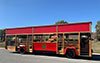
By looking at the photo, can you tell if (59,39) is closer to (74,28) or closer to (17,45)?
(74,28)

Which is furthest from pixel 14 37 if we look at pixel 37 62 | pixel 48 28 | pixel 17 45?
pixel 37 62

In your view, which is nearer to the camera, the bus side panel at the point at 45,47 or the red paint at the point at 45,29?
the bus side panel at the point at 45,47

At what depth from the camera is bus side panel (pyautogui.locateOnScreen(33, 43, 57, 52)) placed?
76.9ft

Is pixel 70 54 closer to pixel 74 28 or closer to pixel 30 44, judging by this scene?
pixel 74 28

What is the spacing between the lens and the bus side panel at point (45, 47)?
23.4 metres

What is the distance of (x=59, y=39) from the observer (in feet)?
75.5

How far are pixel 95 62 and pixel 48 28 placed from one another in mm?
7216

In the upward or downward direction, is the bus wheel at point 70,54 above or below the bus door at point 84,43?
below

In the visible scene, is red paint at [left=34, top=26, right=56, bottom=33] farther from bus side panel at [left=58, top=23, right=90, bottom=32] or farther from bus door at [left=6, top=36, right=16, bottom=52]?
bus door at [left=6, top=36, right=16, bottom=52]

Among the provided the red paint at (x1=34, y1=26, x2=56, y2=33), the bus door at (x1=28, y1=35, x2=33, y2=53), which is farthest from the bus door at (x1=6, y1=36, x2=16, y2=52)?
the red paint at (x1=34, y1=26, x2=56, y2=33)

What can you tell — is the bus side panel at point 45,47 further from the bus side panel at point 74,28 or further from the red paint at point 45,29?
the bus side panel at point 74,28

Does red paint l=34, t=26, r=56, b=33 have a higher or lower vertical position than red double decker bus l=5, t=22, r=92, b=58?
higher

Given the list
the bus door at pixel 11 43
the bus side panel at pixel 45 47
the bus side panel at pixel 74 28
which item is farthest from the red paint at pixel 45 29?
the bus door at pixel 11 43

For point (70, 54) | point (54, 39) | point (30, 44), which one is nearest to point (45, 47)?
point (54, 39)
